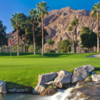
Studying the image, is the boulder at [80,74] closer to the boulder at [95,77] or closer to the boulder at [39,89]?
the boulder at [95,77]

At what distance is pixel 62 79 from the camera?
1339 cm

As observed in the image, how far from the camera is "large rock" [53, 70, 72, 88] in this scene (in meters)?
13.2

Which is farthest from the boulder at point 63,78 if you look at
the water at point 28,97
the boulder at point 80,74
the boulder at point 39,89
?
the boulder at point 39,89

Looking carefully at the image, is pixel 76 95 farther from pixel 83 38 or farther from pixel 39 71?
pixel 83 38

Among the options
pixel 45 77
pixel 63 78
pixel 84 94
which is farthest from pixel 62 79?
pixel 84 94

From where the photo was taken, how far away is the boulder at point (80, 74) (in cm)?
1368

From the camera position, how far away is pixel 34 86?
1334 centimetres

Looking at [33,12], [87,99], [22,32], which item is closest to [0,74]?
[87,99]

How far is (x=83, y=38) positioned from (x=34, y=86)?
72356mm

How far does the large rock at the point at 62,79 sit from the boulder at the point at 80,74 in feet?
1.40

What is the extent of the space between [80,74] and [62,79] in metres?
1.68

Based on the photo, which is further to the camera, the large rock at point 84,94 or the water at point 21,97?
the water at point 21,97

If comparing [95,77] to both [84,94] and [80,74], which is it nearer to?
[80,74]

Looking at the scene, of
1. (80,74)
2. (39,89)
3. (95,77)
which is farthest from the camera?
(80,74)
